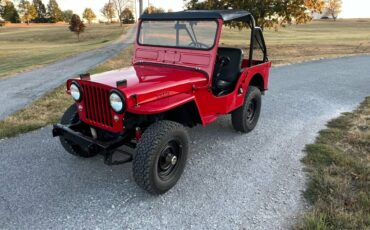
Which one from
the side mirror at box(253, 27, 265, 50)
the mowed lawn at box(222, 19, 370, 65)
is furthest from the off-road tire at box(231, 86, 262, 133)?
the mowed lawn at box(222, 19, 370, 65)

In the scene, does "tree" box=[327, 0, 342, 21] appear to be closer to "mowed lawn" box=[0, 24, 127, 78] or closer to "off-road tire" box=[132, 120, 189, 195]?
"mowed lawn" box=[0, 24, 127, 78]

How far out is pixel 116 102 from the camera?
10.6ft

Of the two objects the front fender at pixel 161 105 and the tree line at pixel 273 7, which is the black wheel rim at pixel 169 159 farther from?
the tree line at pixel 273 7

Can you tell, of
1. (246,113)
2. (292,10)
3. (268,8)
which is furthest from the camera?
(292,10)

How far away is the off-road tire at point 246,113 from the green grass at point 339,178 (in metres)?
1.00

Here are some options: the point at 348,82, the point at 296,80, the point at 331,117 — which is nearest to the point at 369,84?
the point at 348,82

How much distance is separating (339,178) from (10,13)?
8604 cm

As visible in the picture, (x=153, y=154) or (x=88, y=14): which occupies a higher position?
(x=88, y=14)

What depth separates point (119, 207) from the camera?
10.8 feet

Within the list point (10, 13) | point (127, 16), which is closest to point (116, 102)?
point (127, 16)

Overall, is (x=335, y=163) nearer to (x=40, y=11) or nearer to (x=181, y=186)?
(x=181, y=186)

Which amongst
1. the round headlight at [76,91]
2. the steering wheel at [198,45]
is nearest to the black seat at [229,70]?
the steering wheel at [198,45]

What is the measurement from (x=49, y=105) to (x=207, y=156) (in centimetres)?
400

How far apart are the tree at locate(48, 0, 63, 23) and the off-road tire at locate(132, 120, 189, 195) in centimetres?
8879
